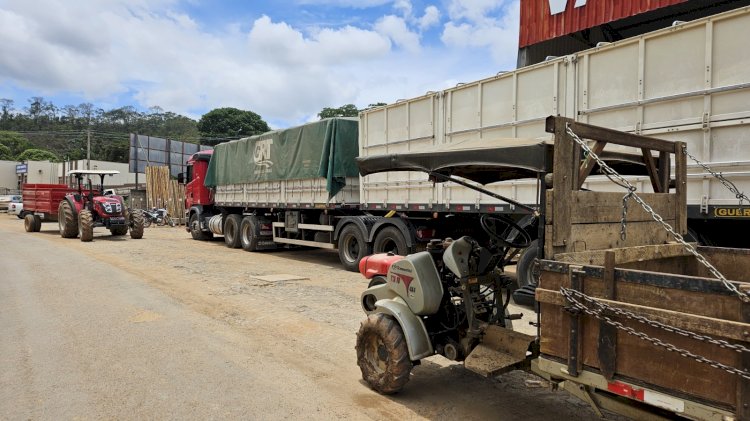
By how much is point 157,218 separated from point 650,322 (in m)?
26.8

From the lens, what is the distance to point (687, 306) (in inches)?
91.0

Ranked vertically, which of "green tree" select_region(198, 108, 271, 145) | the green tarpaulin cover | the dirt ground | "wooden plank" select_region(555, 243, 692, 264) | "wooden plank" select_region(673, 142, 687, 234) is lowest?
the dirt ground

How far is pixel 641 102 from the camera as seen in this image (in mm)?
6172

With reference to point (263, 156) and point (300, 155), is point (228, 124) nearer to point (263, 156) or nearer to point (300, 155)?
point (263, 156)

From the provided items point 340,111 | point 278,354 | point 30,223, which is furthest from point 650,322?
point 340,111

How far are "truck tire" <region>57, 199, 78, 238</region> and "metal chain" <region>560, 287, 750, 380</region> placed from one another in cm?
1833

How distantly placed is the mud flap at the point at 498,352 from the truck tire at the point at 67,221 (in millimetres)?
17347

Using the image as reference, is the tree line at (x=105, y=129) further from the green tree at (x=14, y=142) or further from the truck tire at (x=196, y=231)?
the truck tire at (x=196, y=231)

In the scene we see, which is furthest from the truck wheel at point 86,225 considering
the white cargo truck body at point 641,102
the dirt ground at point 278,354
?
the white cargo truck body at point 641,102

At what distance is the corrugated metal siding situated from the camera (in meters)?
13.4

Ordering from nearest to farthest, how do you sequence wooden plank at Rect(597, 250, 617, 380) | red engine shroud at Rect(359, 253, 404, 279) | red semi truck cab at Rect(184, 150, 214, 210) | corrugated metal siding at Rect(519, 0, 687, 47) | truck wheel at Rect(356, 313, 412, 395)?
wooden plank at Rect(597, 250, 617, 380), truck wheel at Rect(356, 313, 412, 395), red engine shroud at Rect(359, 253, 404, 279), corrugated metal siding at Rect(519, 0, 687, 47), red semi truck cab at Rect(184, 150, 214, 210)

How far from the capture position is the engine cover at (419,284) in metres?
3.88

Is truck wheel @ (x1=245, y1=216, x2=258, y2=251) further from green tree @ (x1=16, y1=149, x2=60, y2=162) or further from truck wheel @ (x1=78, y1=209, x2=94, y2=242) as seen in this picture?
green tree @ (x1=16, y1=149, x2=60, y2=162)

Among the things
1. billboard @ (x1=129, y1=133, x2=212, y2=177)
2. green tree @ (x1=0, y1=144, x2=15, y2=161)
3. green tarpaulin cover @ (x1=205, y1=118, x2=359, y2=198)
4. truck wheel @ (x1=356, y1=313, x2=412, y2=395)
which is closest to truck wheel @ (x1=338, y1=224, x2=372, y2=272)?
green tarpaulin cover @ (x1=205, y1=118, x2=359, y2=198)
